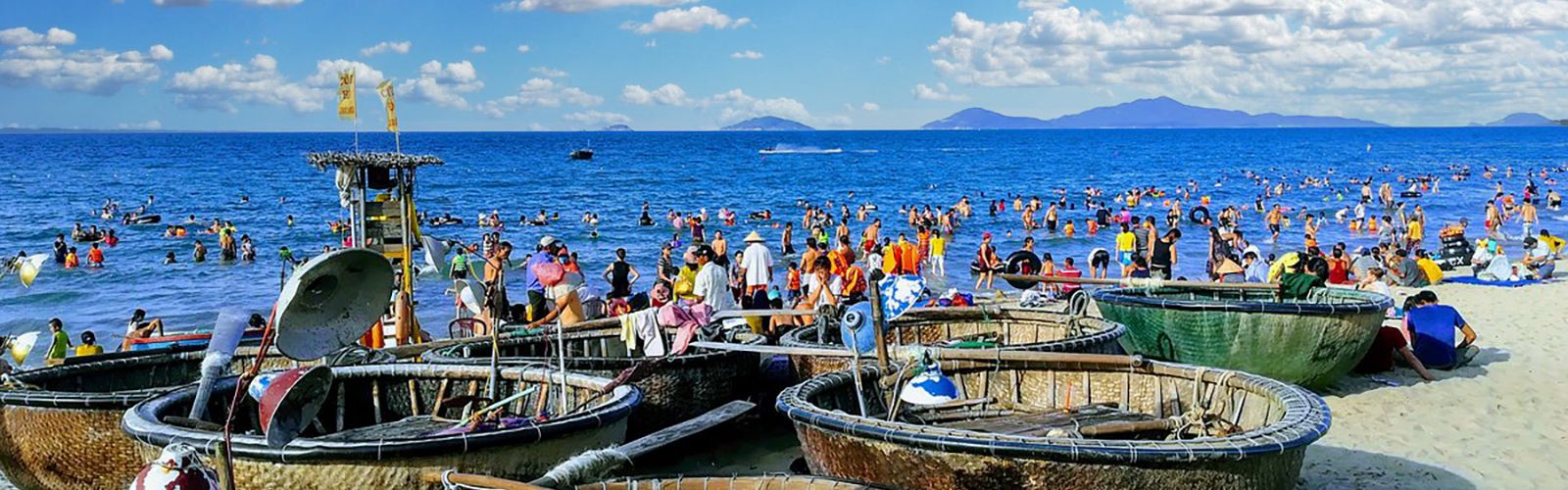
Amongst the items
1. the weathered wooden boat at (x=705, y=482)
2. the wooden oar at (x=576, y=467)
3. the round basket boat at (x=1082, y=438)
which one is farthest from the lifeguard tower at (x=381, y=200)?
the weathered wooden boat at (x=705, y=482)

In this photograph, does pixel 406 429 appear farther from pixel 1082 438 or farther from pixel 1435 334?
pixel 1435 334

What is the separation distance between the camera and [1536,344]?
1462cm

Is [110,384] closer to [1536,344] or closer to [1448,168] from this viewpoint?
[1536,344]

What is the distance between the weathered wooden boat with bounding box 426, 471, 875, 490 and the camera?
20.4 feet

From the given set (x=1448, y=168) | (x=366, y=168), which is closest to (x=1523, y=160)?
(x=1448, y=168)

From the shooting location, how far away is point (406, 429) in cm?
905

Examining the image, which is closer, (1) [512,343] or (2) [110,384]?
(2) [110,384]

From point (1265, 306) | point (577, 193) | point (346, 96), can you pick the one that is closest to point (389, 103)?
point (346, 96)

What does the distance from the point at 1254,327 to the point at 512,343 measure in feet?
20.9

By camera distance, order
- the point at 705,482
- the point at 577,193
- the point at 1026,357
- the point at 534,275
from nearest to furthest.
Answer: the point at 705,482 → the point at 1026,357 → the point at 534,275 → the point at 577,193

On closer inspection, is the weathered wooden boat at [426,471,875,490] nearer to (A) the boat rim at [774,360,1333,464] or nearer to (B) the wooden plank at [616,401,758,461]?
(B) the wooden plank at [616,401,758,461]

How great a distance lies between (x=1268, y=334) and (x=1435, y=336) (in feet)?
8.94

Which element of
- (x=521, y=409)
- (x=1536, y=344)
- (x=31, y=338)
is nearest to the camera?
(x=521, y=409)

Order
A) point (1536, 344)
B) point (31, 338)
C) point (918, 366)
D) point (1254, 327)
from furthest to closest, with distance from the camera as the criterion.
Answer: point (1536, 344)
point (31, 338)
point (1254, 327)
point (918, 366)
